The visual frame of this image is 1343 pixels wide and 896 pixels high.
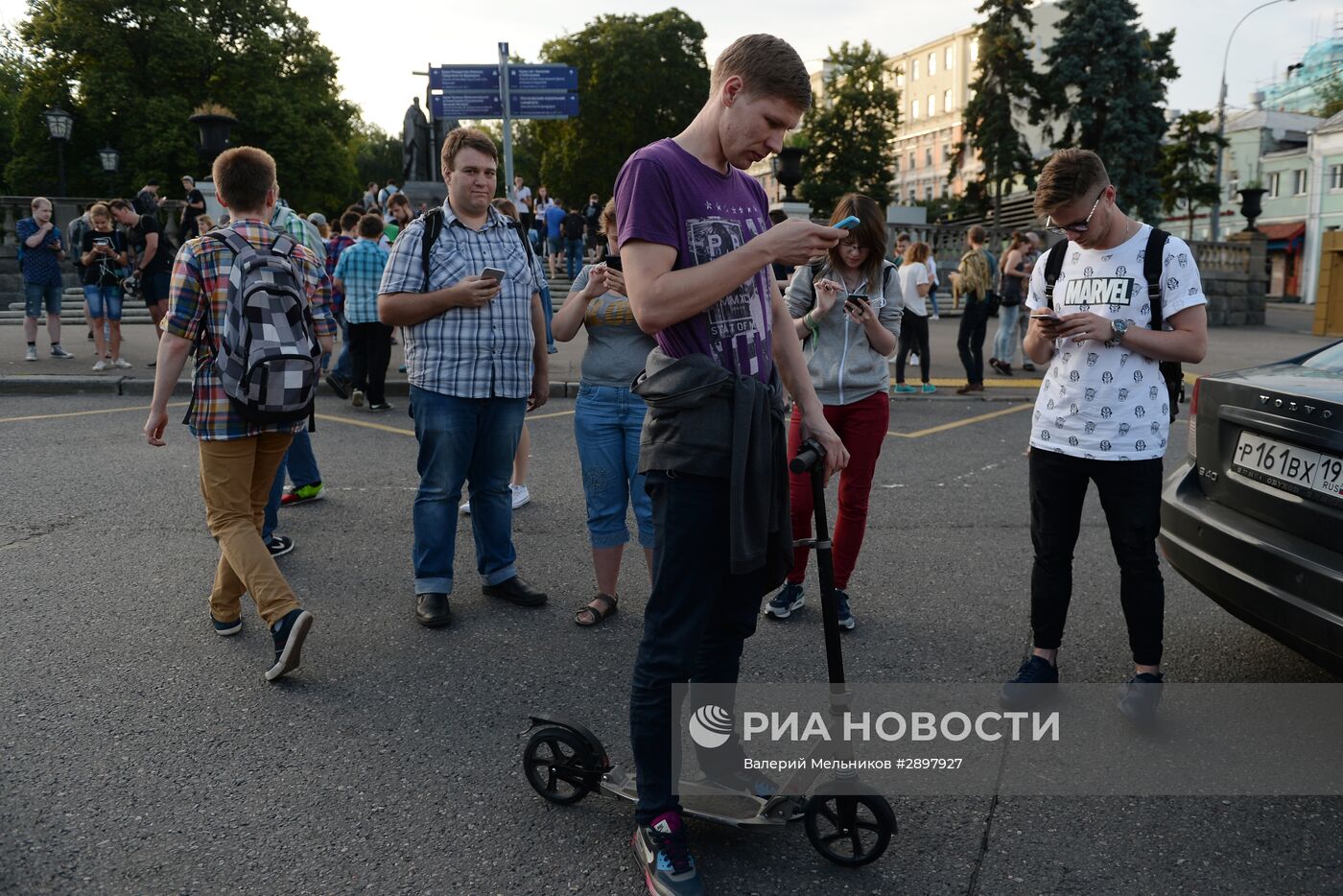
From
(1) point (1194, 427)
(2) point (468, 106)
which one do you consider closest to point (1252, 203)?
(2) point (468, 106)

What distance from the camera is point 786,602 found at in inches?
172

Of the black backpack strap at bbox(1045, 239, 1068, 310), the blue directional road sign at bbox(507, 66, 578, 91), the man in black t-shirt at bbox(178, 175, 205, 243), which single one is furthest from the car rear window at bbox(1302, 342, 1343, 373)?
the blue directional road sign at bbox(507, 66, 578, 91)

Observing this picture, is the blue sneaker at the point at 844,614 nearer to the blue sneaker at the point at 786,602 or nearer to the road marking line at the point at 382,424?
the blue sneaker at the point at 786,602

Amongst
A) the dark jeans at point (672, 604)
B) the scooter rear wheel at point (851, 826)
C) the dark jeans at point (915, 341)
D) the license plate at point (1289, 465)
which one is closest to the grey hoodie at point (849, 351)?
the license plate at point (1289, 465)

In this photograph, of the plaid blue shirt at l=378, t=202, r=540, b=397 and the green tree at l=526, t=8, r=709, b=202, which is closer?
the plaid blue shirt at l=378, t=202, r=540, b=397

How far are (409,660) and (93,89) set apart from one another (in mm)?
43529

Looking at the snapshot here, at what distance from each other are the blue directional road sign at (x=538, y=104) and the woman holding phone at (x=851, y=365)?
15658 mm

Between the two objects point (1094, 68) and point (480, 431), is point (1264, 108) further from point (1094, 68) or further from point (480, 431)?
point (480, 431)

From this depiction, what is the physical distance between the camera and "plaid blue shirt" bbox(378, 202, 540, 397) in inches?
165

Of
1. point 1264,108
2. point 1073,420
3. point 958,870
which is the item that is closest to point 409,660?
point 958,870

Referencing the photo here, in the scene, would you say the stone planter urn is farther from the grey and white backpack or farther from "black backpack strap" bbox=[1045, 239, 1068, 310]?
the grey and white backpack

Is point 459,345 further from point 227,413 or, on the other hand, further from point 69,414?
point 69,414

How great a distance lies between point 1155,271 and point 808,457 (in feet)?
5.18

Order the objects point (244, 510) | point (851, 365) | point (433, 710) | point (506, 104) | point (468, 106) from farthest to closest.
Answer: point (468, 106) → point (506, 104) → point (851, 365) → point (244, 510) → point (433, 710)
